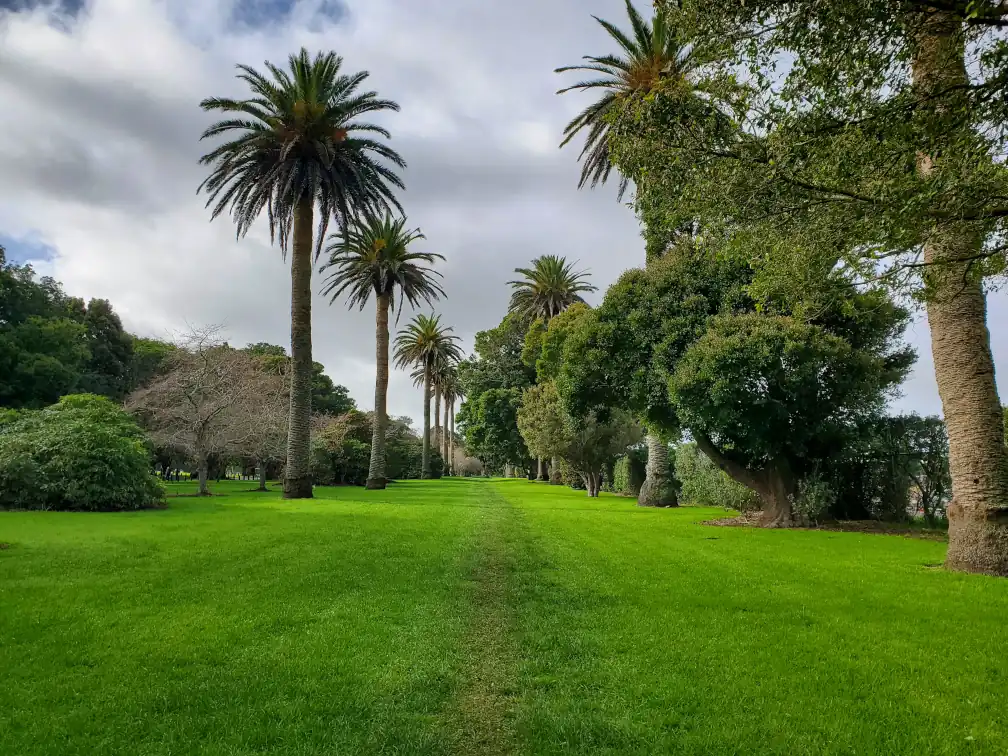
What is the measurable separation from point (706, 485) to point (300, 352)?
56.0ft

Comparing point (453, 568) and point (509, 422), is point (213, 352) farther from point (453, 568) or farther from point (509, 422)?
point (509, 422)

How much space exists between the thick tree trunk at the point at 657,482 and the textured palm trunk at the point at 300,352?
44.1ft

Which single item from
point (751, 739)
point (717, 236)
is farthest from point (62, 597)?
point (717, 236)

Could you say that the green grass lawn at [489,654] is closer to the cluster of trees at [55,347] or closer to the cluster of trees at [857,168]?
the cluster of trees at [857,168]

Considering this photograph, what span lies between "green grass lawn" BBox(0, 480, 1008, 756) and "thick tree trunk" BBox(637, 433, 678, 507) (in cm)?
1507

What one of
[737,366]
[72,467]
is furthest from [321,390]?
[737,366]

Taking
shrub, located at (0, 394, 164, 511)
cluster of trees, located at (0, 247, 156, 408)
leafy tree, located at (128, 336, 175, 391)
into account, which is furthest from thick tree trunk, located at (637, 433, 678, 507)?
leafy tree, located at (128, 336, 175, 391)

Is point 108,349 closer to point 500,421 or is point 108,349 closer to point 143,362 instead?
point 143,362

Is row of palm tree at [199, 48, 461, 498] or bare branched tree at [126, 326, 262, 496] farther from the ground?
row of palm tree at [199, 48, 461, 498]

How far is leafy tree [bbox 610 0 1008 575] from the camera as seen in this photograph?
5.46m

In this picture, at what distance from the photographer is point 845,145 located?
19.7 ft

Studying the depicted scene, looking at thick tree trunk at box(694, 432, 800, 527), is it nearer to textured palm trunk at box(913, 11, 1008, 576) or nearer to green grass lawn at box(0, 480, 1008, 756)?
textured palm trunk at box(913, 11, 1008, 576)

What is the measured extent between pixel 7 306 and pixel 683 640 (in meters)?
43.4

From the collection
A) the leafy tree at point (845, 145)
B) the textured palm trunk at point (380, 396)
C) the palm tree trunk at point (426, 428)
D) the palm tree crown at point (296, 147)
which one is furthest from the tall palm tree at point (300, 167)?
the palm tree trunk at point (426, 428)
